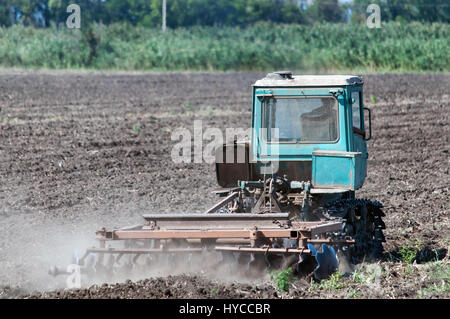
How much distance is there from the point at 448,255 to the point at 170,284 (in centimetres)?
358

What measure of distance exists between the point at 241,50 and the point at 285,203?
107ft

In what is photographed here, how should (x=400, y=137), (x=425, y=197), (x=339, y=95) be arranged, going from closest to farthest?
1. (x=339, y=95)
2. (x=425, y=197)
3. (x=400, y=137)

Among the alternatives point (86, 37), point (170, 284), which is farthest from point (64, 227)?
point (86, 37)

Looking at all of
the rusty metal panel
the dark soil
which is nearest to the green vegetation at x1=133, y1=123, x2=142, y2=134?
the dark soil

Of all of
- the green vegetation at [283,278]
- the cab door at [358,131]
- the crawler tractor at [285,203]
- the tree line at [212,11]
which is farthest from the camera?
the tree line at [212,11]

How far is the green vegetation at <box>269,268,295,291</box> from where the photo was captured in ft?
23.5

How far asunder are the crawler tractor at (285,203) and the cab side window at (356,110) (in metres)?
0.01

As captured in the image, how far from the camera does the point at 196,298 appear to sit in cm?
675

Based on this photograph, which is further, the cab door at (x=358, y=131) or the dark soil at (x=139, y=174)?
the cab door at (x=358, y=131)

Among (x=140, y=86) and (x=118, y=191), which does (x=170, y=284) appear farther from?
(x=140, y=86)

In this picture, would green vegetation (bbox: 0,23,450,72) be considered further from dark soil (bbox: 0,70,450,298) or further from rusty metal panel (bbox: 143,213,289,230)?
rusty metal panel (bbox: 143,213,289,230)

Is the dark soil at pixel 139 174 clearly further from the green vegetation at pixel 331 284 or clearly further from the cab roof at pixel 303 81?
the cab roof at pixel 303 81

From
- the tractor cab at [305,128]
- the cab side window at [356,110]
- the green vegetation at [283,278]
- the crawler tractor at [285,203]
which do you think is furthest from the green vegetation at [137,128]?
the green vegetation at [283,278]

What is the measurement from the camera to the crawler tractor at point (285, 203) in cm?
767
